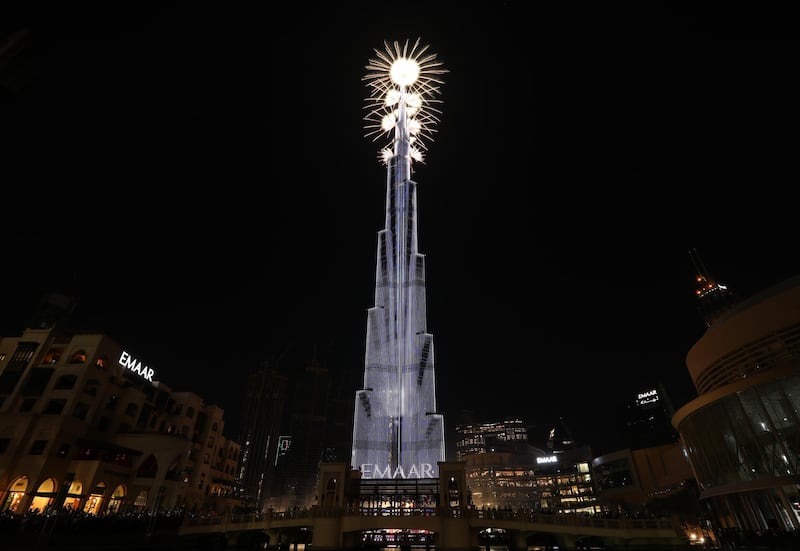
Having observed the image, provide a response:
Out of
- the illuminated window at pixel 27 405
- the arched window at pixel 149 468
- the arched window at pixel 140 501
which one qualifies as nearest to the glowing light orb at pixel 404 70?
the illuminated window at pixel 27 405

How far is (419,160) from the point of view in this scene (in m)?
77.4

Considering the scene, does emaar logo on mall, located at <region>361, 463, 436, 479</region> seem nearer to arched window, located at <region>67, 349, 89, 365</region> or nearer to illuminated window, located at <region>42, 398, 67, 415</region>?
illuminated window, located at <region>42, 398, 67, 415</region>

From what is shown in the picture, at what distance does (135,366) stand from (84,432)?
567 inches

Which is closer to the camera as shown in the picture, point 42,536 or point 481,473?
point 42,536

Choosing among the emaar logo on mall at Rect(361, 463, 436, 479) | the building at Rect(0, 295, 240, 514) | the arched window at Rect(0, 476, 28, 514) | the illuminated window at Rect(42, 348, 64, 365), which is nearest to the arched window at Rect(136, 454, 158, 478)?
the building at Rect(0, 295, 240, 514)

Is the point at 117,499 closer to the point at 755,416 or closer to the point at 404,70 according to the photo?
the point at 755,416

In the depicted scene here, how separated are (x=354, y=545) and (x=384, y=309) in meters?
33.9

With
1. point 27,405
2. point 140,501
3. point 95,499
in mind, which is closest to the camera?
point 95,499

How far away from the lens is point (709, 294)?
150 meters

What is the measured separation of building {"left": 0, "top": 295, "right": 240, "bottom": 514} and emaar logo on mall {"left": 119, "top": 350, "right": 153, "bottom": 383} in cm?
15

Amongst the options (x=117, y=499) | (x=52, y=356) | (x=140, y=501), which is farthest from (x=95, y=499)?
(x=52, y=356)

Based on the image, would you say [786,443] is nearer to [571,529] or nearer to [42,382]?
[571,529]

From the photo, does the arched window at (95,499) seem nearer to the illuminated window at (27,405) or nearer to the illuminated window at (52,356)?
the illuminated window at (27,405)

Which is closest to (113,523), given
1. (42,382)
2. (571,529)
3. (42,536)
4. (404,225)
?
(42,536)
